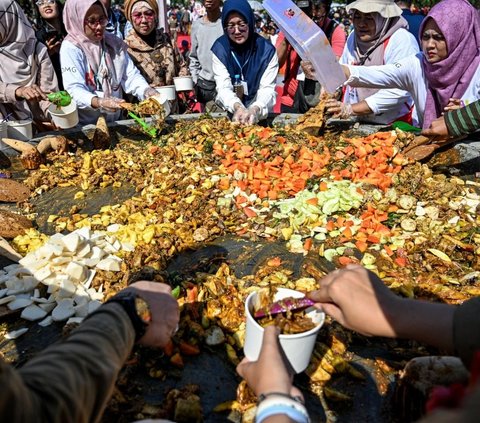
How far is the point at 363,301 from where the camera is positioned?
1.44 meters

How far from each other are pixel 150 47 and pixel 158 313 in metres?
4.86

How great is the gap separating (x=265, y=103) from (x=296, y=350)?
3835 mm

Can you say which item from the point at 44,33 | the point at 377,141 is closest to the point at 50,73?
the point at 44,33

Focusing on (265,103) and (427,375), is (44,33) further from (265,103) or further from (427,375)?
(427,375)

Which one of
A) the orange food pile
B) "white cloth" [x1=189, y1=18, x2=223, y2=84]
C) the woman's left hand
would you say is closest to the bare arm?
the orange food pile

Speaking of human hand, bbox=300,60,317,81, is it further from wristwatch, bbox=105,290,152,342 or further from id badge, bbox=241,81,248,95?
wristwatch, bbox=105,290,152,342

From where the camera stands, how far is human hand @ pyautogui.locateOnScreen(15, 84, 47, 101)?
166 inches

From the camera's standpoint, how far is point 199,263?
285 centimetres

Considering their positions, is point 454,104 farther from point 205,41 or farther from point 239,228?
point 205,41

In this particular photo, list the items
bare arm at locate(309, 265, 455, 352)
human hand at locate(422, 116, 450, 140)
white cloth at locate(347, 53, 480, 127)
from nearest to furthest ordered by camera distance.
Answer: bare arm at locate(309, 265, 455, 352) < human hand at locate(422, 116, 450, 140) < white cloth at locate(347, 53, 480, 127)

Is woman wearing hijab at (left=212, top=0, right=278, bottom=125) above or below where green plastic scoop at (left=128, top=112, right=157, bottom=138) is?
above

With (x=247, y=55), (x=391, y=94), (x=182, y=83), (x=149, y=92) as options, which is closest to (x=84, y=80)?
(x=149, y=92)

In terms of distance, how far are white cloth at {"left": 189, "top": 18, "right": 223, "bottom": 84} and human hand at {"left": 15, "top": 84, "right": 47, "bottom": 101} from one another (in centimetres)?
243

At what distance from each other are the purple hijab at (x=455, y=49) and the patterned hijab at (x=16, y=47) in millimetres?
4138
